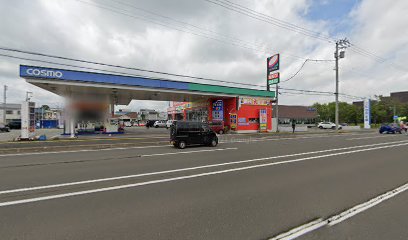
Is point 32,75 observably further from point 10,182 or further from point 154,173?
point 154,173

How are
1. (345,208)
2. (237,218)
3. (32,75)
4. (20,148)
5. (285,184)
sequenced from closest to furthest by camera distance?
(237,218), (345,208), (285,184), (20,148), (32,75)

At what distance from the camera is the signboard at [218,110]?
1155 inches

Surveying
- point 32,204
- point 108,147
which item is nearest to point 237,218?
point 32,204

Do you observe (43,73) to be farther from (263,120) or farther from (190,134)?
(263,120)

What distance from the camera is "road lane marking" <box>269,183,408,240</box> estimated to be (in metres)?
3.25

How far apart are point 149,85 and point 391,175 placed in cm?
2013

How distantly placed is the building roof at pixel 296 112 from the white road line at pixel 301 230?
2433 inches

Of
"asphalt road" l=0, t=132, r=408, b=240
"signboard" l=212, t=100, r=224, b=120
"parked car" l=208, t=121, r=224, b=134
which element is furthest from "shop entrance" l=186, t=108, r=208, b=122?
"asphalt road" l=0, t=132, r=408, b=240

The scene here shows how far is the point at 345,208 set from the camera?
4.29m

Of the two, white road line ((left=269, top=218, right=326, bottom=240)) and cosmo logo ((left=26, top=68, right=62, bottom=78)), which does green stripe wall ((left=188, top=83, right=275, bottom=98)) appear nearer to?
cosmo logo ((left=26, top=68, right=62, bottom=78))

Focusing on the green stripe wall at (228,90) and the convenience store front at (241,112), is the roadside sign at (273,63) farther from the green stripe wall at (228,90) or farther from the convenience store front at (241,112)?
the convenience store front at (241,112)

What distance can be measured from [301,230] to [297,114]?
68636 mm

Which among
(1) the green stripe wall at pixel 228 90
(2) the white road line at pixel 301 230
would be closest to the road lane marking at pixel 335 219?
(2) the white road line at pixel 301 230

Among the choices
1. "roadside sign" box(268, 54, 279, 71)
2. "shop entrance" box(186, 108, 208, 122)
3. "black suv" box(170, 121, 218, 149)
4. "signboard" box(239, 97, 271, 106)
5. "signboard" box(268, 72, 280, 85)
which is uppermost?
"roadside sign" box(268, 54, 279, 71)
